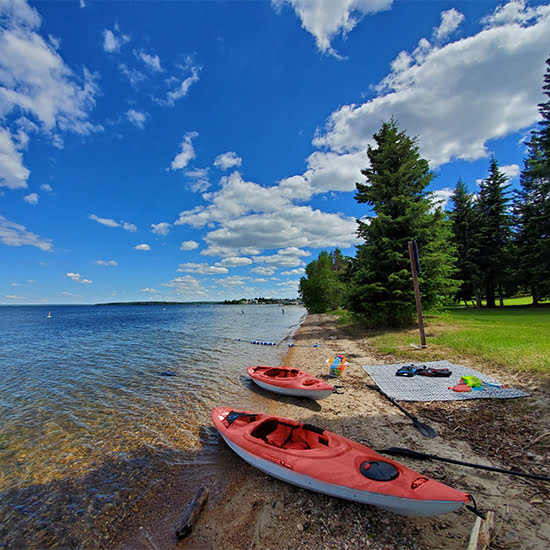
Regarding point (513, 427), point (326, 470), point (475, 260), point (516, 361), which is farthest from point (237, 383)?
point (475, 260)

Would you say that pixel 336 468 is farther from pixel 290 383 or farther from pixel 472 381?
pixel 472 381

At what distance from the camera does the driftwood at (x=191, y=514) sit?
11.5ft

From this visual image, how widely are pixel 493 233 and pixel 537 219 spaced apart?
5.39m

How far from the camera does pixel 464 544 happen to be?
2.93m

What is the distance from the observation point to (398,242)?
1572 cm

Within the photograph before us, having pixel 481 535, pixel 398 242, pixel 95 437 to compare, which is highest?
pixel 398 242

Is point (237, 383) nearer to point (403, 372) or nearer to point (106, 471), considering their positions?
point (106, 471)

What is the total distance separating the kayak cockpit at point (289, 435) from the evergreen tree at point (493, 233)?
104ft

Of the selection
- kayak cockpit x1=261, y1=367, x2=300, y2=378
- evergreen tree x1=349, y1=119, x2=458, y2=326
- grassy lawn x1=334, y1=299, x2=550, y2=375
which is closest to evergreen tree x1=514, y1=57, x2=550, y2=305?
evergreen tree x1=349, y1=119, x2=458, y2=326

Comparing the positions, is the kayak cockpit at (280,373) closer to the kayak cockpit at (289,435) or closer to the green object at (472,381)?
the kayak cockpit at (289,435)

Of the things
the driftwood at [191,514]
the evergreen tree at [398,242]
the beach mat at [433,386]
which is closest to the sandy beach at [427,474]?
the driftwood at [191,514]

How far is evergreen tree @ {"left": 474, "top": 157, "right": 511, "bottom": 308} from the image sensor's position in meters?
27.9

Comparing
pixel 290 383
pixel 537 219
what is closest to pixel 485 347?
pixel 290 383

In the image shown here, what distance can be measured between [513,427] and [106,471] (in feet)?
27.4
